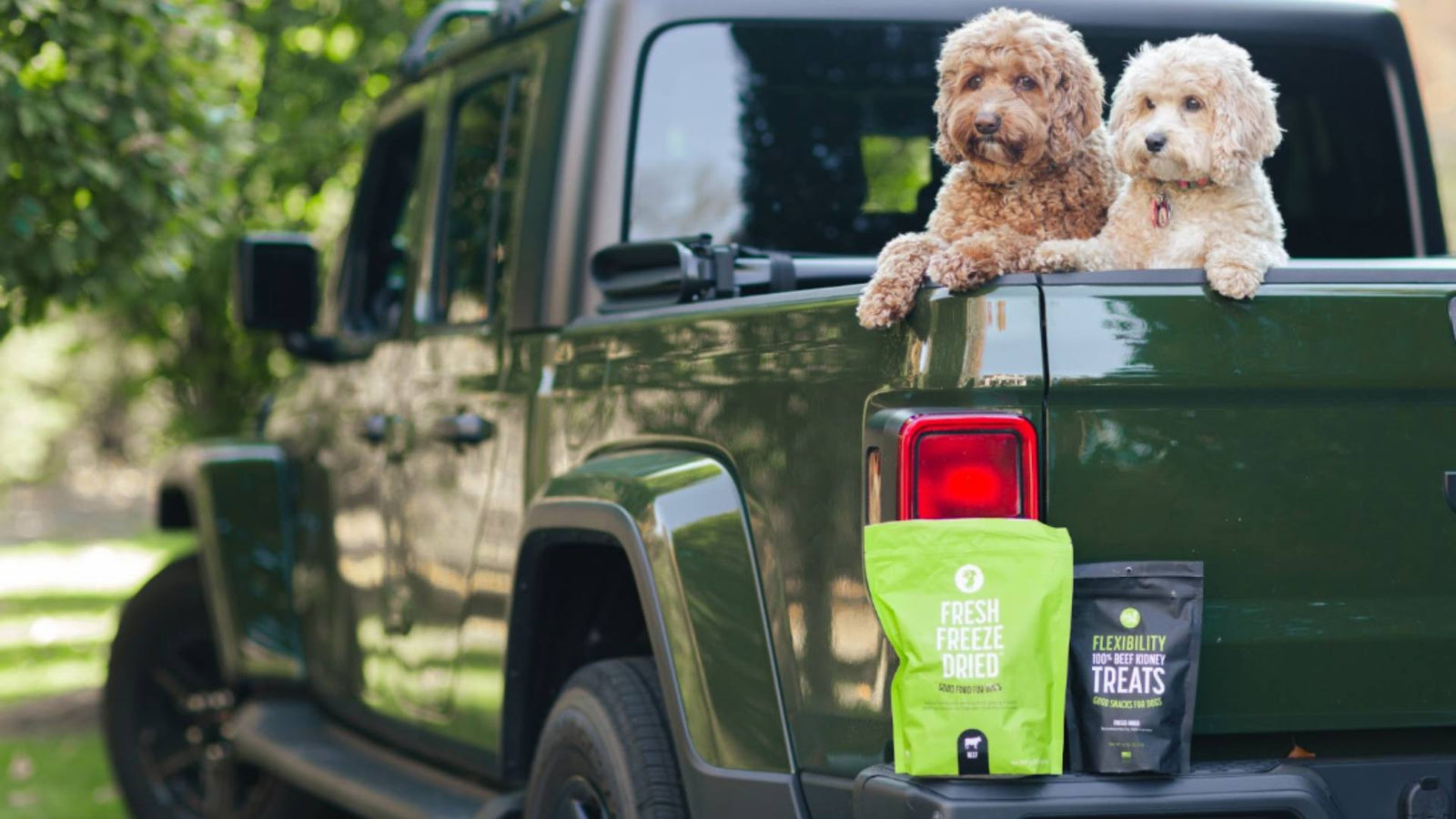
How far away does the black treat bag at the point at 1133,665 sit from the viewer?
2656 millimetres

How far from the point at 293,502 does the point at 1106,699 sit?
354 centimetres

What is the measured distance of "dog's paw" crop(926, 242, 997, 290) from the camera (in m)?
2.78

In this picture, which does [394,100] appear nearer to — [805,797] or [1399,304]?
[805,797]

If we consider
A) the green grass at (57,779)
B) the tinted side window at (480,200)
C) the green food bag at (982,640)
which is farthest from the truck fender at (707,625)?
the green grass at (57,779)

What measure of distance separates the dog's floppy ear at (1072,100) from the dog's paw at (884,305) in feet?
1.42

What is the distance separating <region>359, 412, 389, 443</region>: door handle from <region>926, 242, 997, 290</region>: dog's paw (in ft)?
7.98

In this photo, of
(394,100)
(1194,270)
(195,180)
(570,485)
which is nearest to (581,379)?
(570,485)

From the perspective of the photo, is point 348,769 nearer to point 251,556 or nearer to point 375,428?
point 375,428

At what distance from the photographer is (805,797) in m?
3.06

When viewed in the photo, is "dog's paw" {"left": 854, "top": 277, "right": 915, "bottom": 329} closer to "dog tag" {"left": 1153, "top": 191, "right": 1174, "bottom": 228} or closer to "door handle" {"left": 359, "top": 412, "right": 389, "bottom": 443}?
"dog tag" {"left": 1153, "top": 191, "right": 1174, "bottom": 228}

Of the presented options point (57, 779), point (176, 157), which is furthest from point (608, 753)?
point (57, 779)

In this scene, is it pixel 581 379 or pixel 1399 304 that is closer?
pixel 1399 304

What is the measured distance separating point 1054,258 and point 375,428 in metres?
2.53

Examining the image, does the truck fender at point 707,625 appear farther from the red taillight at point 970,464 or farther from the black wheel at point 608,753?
the red taillight at point 970,464
